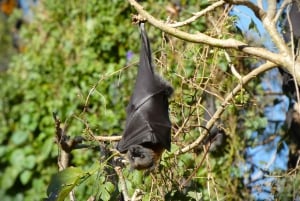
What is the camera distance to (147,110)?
3568 mm

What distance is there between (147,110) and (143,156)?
0.39 m

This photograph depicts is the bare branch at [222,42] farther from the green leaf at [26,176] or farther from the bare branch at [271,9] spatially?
the green leaf at [26,176]

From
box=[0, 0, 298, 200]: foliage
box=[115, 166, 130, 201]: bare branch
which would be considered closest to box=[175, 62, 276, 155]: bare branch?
box=[0, 0, 298, 200]: foliage

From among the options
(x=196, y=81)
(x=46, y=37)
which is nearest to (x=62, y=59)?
(x=46, y=37)

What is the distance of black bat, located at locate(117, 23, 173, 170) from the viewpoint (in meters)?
3.26

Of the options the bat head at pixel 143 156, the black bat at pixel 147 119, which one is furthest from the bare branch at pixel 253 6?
the bat head at pixel 143 156

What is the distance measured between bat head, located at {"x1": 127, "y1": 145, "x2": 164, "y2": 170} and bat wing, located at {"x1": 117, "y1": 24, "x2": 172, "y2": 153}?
0.04 m

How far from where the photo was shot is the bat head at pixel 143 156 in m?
3.20

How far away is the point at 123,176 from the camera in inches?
134

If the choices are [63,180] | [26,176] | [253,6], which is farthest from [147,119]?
[26,176]

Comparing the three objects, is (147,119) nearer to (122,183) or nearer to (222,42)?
(122,183)

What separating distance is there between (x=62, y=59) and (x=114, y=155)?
348cm

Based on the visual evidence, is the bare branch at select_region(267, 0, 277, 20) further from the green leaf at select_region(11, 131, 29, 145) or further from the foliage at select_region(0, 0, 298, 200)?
the green leaf at select_region(11, 131, 29, 145)

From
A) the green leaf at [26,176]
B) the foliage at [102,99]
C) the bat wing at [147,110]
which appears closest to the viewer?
the bat wing at [147,110]
